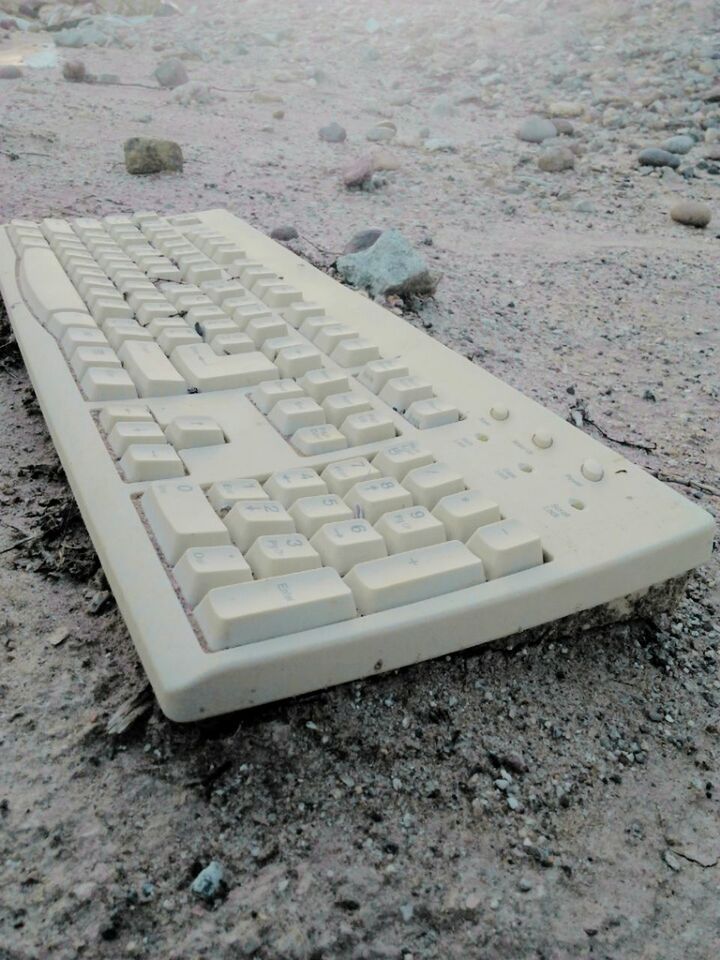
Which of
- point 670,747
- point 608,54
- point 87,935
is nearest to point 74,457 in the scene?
point 87,935

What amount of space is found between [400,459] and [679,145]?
64.0 inches

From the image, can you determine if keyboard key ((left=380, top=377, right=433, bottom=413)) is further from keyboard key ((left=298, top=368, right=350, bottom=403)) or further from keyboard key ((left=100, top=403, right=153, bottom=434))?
keyboard key ((left=100, top=403, right=153, bottom=434))

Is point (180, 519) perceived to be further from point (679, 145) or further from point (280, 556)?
point (679, 145)

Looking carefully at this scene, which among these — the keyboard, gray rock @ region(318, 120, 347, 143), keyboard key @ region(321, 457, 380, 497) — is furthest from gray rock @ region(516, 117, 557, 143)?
keyboard key @ region(321, 457, 380, 497)

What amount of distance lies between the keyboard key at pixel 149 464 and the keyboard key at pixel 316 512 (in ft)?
0.32

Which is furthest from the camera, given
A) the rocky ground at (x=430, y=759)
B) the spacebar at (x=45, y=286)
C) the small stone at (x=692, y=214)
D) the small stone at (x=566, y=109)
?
the small stone at (x=566, y=109)

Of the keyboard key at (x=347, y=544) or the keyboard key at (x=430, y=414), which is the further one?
the keyboard key at (x=430, y=414)

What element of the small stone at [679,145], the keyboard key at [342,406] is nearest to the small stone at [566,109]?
the small stone at [679,145]

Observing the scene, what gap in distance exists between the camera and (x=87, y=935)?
0.43 m

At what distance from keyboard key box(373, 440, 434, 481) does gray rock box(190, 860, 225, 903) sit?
28 cm

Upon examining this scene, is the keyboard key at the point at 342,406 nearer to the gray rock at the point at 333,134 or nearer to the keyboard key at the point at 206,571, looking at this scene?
the keyboard key at the point at 206,571

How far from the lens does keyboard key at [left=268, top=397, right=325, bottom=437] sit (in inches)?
27.5

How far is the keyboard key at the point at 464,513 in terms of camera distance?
22.5 inches

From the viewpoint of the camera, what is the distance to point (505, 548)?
545 millimetres
